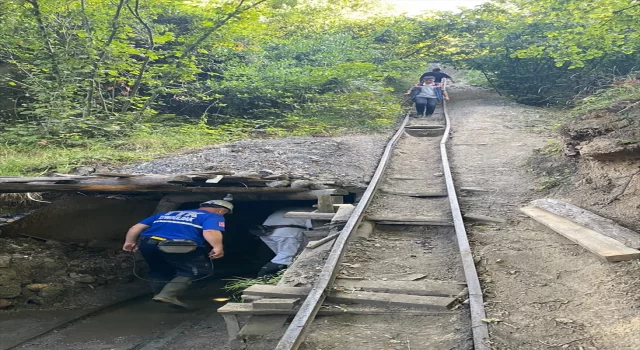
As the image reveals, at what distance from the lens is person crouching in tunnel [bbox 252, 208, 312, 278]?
734cm

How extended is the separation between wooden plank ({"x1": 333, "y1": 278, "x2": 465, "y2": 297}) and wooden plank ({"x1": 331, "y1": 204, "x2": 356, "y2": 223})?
1791 mm

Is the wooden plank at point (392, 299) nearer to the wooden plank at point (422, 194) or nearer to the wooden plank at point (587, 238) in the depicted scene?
the wooden plank at point (587, 238)

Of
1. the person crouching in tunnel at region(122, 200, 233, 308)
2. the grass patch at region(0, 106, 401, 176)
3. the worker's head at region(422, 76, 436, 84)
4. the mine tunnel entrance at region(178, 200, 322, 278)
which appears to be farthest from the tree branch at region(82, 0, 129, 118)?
the worker's head at region(422, 76, 436, 84)

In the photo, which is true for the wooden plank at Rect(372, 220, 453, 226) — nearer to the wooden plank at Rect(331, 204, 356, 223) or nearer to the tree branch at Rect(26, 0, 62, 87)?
the wooden plank at Rect(331, 204, 356, 223)

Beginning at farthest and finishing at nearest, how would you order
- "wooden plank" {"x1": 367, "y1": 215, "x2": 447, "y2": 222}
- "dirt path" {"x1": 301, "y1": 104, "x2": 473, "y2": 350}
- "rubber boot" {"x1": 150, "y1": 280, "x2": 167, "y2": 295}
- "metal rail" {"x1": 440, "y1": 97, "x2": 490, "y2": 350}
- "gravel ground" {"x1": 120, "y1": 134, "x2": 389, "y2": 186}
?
"gravel ground" {"x1": 120, "y1": 134, "x2": 389, "y2": 186} < "rubber boot" {"x1": 150, "y1": 280, "x2": 167, "y2": 295} < "wooden plank" {"x1": 367, "y1": 215, "x2": 447, "y2": 222} < "dirt path" {"x1": 301, "y1": 104, "x2": 473, "y2": 350} < "metal rail" {"x1": 440, "y1": 97, "x2": 490, "y2": 350}

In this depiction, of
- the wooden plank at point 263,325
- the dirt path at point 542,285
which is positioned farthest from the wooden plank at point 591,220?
the wooden plank at point 263,325

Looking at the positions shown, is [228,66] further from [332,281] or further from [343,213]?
[332,281]

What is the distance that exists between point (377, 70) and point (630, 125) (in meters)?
13.3

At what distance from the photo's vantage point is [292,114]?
55.0ft

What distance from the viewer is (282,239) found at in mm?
7676

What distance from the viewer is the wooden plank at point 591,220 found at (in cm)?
508

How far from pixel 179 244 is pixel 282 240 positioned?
1444mm

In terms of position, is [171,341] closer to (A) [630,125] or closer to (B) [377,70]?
(A) [630,125]

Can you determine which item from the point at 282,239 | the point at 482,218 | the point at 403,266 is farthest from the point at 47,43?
the point at 403,266
